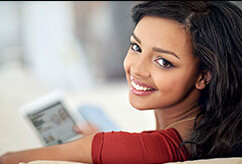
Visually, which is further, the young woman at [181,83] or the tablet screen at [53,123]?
the tablet screen at [53,123]

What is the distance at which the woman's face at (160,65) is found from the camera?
32.5 inches

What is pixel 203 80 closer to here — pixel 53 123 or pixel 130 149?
pixel 130 149

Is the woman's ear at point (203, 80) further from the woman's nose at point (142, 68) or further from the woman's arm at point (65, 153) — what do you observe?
the woman's arm at point (65, 153)

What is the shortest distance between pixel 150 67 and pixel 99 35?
2.27 m

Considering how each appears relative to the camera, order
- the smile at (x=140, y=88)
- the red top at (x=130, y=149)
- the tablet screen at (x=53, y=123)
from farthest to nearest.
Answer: the tablet screen at (x=53, y=123)
the smile at (x=140, y=88)
the red top at (x=130, y=149)

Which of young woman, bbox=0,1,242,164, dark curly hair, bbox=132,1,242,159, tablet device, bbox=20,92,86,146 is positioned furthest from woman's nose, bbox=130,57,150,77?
tablet device, bbox=20,92,86,146

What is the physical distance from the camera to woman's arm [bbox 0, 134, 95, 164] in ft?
2.58

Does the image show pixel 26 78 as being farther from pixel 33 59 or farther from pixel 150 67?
pixel 150 67

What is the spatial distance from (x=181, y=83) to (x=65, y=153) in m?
0.32

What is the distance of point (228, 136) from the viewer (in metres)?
0.83

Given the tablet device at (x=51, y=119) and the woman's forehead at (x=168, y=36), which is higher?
the woman's forehead at (x=168, y=36)

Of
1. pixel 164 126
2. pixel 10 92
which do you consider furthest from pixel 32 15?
pixel 164 126

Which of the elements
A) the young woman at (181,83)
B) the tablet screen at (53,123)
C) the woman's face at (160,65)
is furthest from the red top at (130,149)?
the tablet screen at (53,123)

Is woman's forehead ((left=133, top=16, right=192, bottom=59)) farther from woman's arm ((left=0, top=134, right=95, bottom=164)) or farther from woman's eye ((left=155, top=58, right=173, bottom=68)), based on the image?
woman's arm ((left=0, top=134, right=95, bottom=164))
